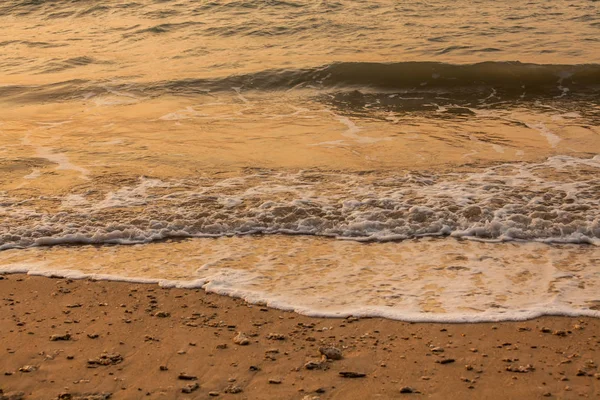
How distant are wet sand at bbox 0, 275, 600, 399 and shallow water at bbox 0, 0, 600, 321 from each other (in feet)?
0.82

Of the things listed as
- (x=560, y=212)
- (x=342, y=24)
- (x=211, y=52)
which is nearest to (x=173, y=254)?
(x=560, y=212)

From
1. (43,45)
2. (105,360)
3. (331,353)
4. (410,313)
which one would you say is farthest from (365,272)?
(43,45)

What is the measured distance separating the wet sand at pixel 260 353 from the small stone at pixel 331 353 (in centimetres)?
3

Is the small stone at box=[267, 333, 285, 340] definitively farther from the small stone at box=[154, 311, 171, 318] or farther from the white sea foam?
the small stone at box=[154, 311, 171, 318]

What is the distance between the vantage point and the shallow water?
219 inches

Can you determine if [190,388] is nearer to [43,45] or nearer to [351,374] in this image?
[351,374]

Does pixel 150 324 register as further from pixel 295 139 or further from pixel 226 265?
pixel 295 139

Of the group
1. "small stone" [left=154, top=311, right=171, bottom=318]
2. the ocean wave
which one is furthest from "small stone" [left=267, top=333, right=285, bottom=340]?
the ocean wave

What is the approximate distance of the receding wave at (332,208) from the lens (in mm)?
6316

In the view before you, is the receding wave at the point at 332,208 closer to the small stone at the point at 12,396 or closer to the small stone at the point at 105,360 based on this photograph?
the small stone at the point at 105,360

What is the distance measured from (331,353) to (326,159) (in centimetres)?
453

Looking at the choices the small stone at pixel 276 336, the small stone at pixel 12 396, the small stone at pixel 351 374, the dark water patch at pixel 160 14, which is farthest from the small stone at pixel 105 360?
the dark water patch at pixel 160 14

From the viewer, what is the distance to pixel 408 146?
9102 mm

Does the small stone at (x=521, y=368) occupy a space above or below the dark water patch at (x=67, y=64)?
below
